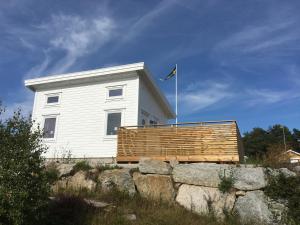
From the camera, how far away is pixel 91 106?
54.3ft

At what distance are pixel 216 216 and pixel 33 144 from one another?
6364 mm

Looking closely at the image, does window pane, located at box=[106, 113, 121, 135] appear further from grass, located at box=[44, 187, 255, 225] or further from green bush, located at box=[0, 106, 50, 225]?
green bush, located at box=[0, 106, 50, 225]

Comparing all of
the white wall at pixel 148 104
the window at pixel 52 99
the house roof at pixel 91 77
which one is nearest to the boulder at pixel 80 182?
the white wall at pixel 148 104

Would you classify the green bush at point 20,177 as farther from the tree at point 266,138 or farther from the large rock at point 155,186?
the tree at point 266,138

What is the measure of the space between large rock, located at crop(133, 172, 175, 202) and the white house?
4.69 meters

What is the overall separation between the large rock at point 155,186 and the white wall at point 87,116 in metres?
4.67

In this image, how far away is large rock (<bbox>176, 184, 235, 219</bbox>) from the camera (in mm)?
9695

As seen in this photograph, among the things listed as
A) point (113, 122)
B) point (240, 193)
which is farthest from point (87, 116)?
point (240, 193)

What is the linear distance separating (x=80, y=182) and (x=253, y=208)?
6.53 meters

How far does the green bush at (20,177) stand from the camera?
219 inches

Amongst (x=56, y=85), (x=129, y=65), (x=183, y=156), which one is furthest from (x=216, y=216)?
(x=56, y=85)

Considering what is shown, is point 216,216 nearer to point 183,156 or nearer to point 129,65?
point 183,156

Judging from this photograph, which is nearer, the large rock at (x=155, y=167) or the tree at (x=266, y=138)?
the large rock at (x=155, y=167)

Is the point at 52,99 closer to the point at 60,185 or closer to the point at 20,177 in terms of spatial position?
the point at 60,185
